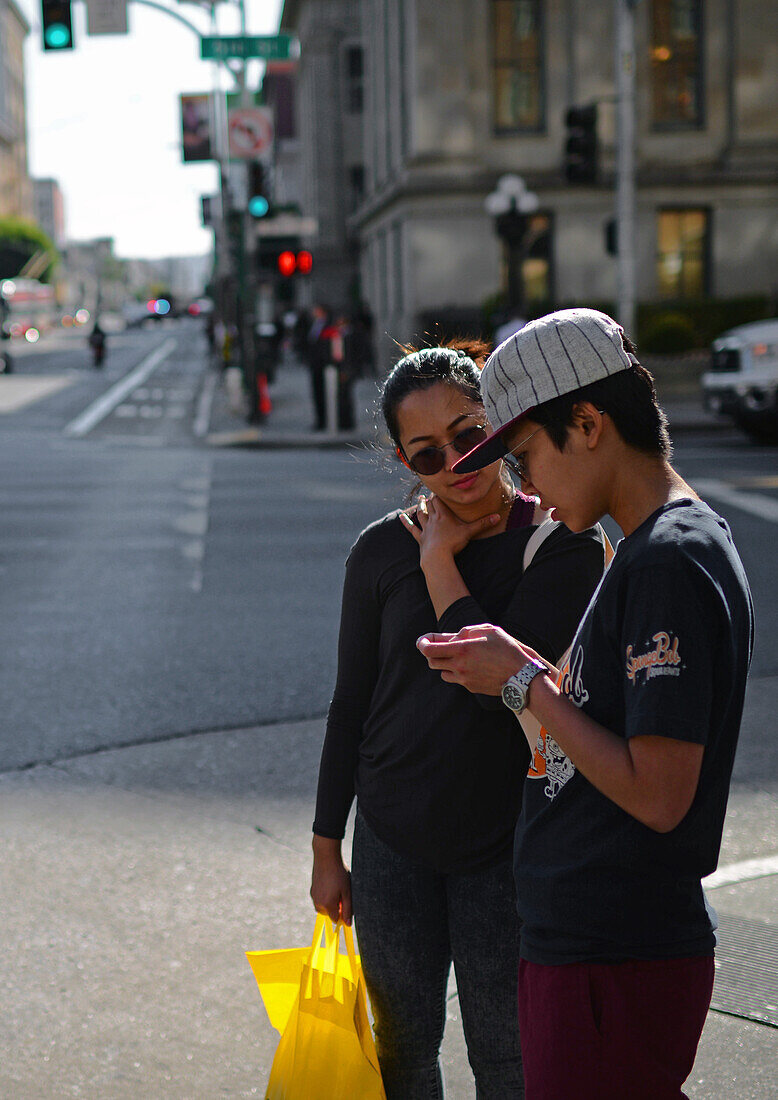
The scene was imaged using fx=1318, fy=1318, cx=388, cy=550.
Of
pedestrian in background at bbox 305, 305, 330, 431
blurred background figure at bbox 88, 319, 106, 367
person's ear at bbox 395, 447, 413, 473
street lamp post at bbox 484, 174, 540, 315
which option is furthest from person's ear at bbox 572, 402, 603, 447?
blurred background figure at bbox 88, 319, 106, 367

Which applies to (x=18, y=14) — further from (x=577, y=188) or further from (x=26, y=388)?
(x=577, y=188)

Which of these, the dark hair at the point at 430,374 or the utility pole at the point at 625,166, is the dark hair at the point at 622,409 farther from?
the utility pole at the point at 625,166

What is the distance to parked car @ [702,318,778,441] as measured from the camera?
18016mm

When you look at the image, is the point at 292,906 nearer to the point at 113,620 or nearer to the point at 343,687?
the point at 343,687

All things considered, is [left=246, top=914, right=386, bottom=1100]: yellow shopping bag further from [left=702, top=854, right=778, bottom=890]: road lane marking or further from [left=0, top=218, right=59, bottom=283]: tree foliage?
[left=0, top=218, right=59, bottom=283]: tree foliage

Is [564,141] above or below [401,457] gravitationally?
above

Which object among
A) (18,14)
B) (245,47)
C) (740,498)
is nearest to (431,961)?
(740,498)

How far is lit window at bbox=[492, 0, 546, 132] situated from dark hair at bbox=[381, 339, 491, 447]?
31.8m

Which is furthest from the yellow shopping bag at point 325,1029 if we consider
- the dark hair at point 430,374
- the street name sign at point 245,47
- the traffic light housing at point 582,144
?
the street name sign at point 245,47

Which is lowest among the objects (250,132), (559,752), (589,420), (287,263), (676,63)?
(559,752)

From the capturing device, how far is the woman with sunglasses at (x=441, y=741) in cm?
234

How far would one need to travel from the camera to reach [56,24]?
63.7 feet

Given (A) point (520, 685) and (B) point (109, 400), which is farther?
(B) point (109, 400)

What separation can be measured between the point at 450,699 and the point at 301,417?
2427 centimetres
